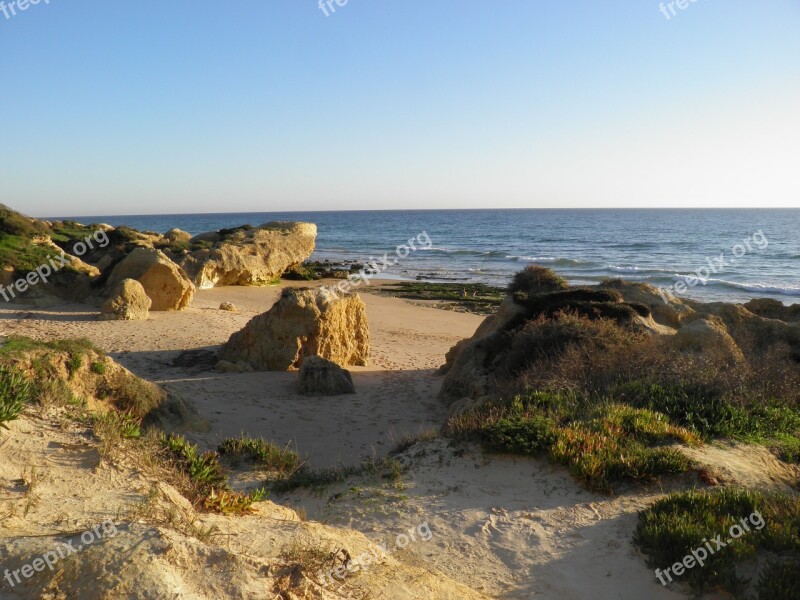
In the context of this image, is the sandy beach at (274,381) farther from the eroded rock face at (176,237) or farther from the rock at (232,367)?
the eroded rock face at (176,237)

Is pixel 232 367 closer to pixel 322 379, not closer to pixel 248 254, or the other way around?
pixel 322 379

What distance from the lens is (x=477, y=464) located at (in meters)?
7.18

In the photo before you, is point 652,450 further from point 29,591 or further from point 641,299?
point 641,299

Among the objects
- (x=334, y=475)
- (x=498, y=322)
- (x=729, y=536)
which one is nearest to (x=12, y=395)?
(x=334, y=475)

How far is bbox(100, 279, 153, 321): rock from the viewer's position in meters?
17.0

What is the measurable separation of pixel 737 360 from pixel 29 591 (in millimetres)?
10191

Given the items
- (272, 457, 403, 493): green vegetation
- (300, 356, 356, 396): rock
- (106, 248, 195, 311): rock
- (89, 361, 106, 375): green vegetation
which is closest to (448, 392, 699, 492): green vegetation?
(272, 457, 403, 493): green vegetation

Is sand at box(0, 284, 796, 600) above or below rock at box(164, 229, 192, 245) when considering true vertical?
below

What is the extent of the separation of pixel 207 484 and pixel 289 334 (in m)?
8.88

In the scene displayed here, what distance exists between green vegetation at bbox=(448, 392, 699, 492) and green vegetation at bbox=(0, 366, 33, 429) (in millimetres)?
4653

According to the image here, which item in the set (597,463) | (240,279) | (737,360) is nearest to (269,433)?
(597,463)

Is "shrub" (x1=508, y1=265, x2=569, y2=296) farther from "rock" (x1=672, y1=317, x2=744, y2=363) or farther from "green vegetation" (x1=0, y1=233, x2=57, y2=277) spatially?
"green vegetation" (x1=0, y1=233, x2=57, y2=277)

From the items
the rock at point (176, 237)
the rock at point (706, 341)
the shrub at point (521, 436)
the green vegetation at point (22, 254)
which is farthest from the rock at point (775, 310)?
the rock at point (176, 237)

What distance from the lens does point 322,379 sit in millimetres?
12344
